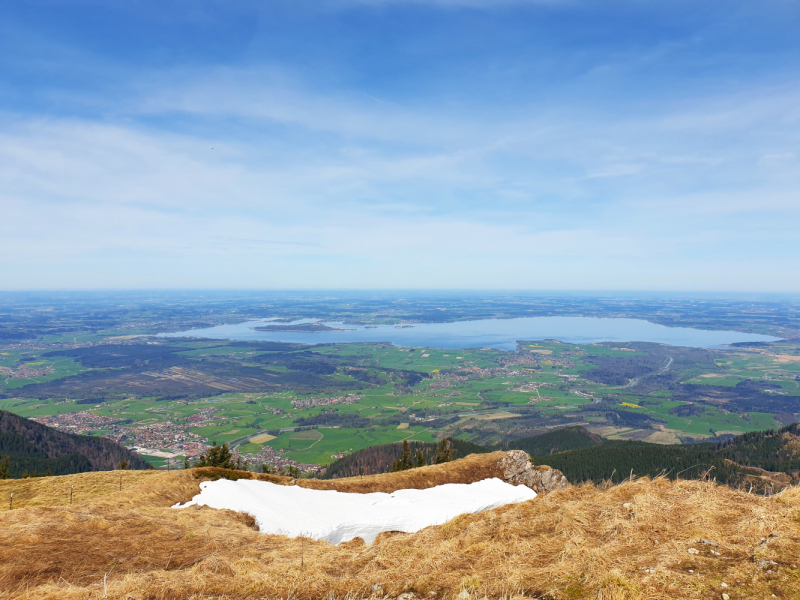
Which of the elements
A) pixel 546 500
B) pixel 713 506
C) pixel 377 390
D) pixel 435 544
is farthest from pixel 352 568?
pixel 377 390

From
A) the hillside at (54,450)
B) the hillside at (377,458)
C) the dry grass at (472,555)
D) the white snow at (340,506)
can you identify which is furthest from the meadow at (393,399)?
the dry grass at (472,555)

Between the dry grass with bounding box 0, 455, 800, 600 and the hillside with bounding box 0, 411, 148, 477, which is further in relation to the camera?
the hillside with bounding box 0, 411, 148, 477

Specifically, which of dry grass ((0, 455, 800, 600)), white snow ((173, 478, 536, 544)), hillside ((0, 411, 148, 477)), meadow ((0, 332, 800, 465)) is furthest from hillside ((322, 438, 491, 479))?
dry grass ((0, 455, 800, 600))

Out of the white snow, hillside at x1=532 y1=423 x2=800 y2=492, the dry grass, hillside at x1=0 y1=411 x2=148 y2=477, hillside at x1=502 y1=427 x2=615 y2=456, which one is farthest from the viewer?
hillside at x1=502 y1=427 x2=615 y2=456

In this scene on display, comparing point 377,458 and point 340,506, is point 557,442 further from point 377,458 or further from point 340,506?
point 340,506

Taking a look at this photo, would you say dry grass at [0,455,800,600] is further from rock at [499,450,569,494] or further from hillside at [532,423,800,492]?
hillside at [532,423,800,492]

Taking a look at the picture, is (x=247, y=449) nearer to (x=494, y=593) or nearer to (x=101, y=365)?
(x=494, y=593)

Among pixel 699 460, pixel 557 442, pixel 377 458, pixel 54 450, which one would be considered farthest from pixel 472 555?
pixel 54 450
